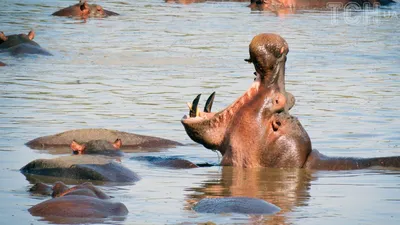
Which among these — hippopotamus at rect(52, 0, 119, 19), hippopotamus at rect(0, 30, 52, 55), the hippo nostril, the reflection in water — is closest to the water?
the reflection in water

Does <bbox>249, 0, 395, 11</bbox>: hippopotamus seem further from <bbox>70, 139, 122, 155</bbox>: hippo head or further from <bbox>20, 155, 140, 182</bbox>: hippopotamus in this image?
<bbox>20, 155, 140, 182</bbox>: hippopotamus

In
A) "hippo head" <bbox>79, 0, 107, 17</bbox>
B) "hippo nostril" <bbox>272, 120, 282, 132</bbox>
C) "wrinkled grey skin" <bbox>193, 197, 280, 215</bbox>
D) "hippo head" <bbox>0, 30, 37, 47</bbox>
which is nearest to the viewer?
"wrinkled grey skin" <bbox>193, 197, 280, 215</bbox>

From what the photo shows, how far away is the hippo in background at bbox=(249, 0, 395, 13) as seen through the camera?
27.5 meters

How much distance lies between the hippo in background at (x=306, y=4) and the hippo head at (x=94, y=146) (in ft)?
61.6

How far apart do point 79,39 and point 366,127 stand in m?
9.33

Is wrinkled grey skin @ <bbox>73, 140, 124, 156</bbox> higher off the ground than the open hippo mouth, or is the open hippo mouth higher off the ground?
the open hippo mouth

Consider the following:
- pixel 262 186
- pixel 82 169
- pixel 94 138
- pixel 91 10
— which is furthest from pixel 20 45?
pixel 262 186

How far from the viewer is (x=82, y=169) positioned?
24.0 ft

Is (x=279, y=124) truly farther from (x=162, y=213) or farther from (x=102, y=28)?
(x=102, y=28)

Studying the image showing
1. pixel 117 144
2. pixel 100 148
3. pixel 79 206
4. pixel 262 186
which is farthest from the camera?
pixel 117 144

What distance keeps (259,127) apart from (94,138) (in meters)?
1.87

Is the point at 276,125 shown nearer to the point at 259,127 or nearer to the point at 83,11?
the point at 259,127

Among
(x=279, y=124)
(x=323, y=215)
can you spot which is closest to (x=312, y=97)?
Answer: (x=279, y=124)

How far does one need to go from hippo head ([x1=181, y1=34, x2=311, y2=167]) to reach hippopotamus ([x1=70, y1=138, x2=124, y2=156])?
1.13m
